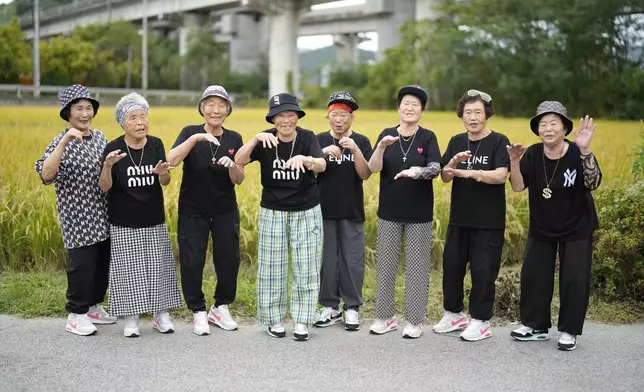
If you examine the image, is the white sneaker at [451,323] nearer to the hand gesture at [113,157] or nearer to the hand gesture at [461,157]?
the hand gesture at [461,157]

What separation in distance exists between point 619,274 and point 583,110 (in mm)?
3417

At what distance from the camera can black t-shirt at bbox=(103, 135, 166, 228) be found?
4.73 metres

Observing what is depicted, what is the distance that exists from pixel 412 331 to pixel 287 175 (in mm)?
1413

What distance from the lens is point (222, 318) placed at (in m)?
5.03

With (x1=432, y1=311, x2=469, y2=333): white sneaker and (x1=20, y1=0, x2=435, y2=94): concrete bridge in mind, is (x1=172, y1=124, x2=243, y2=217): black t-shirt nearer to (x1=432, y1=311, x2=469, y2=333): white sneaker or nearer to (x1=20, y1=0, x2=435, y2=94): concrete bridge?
(x1=432, y1=311, x2=469, y2=333): white sneaker

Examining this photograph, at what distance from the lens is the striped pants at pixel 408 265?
4.88m

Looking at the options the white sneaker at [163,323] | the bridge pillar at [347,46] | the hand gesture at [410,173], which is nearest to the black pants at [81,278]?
the white sneaker at [163,323]

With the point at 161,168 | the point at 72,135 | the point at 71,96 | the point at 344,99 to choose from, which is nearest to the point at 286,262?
the point at 161,168

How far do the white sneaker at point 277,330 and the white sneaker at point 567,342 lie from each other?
6.19 ft

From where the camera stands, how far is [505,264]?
7316 millimetres

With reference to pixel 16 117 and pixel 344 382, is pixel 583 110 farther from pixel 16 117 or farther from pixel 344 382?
pixel 16 117

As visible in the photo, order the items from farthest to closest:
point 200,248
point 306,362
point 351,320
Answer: point 351,320 → point 200,248 → point 306,362

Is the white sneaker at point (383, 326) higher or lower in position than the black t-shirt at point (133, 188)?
lower

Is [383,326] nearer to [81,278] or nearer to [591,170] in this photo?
[591,170]
